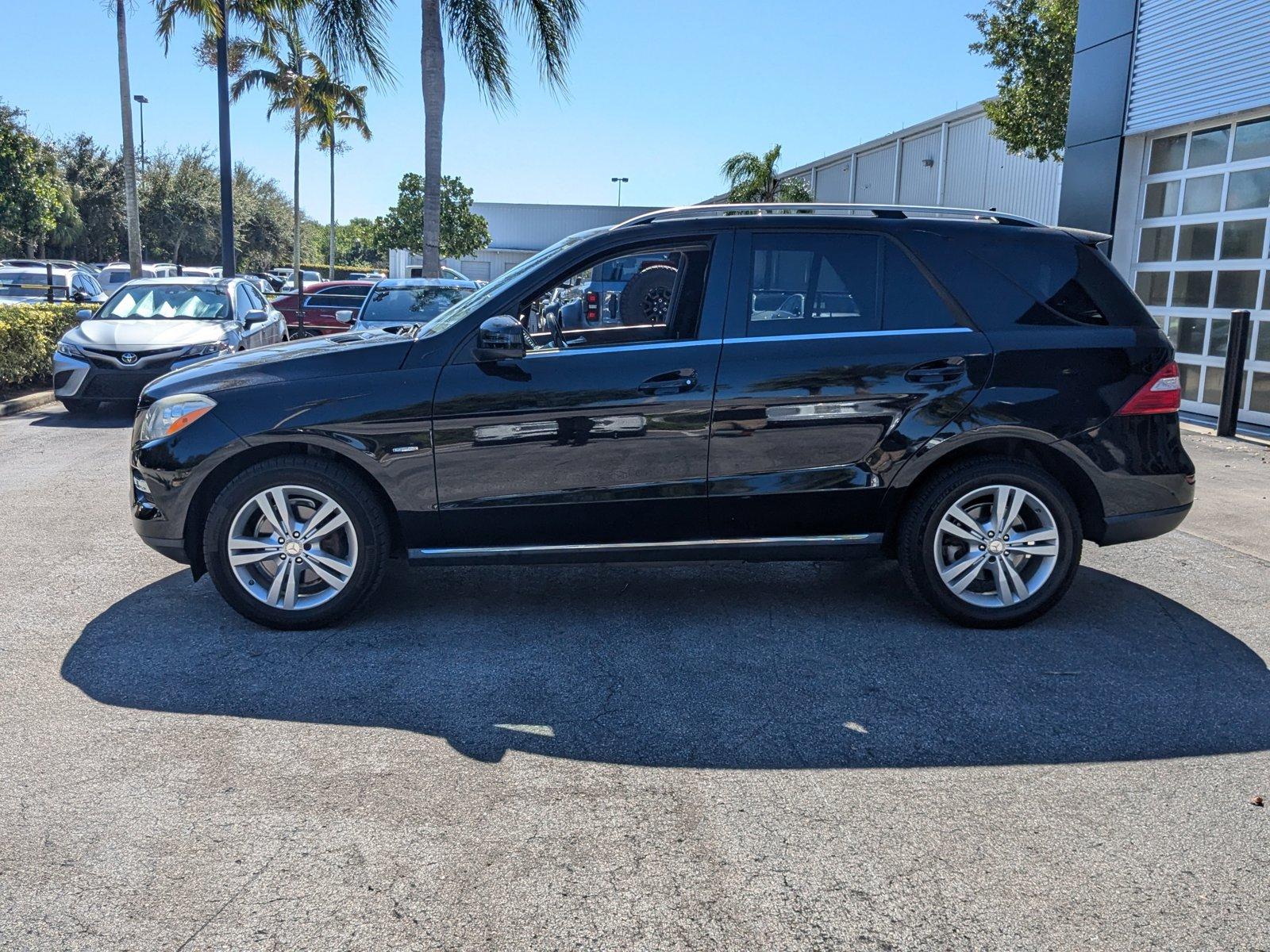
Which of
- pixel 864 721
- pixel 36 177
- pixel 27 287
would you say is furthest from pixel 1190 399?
pixel 36 177

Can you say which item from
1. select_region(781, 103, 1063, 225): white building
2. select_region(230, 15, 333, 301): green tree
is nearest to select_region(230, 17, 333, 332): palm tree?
select_region(230, 15, 333, 301): green tree

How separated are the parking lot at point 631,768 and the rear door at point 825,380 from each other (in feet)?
2.07

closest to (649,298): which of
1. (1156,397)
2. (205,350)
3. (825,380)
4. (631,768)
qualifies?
(825,380)

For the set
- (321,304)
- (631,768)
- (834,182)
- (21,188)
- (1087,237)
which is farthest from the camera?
(21,188)

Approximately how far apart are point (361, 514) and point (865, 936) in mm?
2909

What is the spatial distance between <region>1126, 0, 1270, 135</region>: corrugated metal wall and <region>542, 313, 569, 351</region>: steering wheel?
992cm

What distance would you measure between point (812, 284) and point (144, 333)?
971 centimetres

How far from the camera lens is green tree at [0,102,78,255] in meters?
33.8

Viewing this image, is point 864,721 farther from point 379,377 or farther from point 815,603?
point 379,377

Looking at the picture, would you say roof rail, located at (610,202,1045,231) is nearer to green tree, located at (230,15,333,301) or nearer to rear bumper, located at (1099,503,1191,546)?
rear bumper, located at (1099,503,1191,546)

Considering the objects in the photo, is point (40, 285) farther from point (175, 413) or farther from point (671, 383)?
point (671, 383)

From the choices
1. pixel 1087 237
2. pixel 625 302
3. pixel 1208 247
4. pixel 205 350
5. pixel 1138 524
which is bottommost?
pixel 1138 524

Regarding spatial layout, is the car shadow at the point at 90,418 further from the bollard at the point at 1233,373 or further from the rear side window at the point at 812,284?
the bollard at the point at 1233,373

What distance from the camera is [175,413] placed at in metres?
4.87
